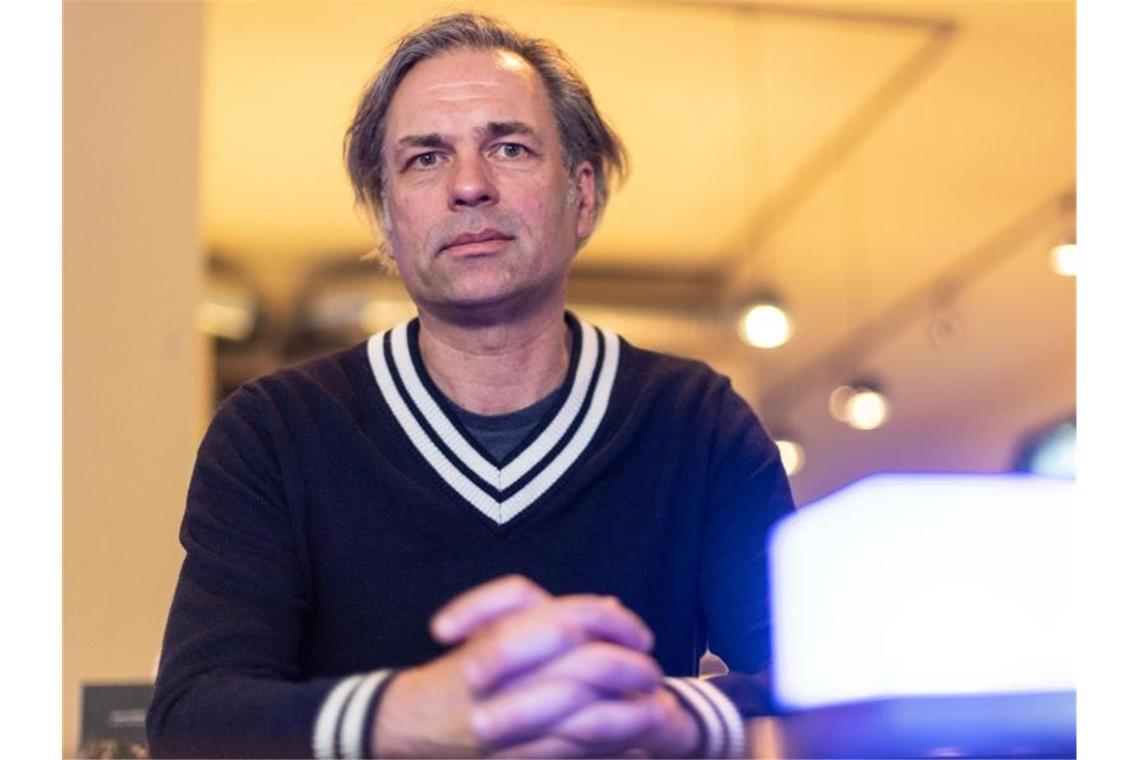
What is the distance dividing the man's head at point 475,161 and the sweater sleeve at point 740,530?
0.23 meters

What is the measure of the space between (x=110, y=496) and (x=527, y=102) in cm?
180

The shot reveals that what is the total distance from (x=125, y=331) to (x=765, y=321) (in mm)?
3678

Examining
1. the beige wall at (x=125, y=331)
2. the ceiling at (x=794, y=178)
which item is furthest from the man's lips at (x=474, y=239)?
the ceiling at (x=794, y=178)

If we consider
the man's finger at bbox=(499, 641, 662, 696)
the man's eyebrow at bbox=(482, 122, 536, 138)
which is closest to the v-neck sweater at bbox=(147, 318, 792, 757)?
the man's eyebrow at bbox=(482, 122, 536, 138)

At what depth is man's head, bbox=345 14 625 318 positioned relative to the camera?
154cm

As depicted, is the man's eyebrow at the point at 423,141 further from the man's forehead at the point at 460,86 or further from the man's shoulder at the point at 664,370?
the man's shoulder at the point at 664,370

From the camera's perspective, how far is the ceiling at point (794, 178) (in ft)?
16.9

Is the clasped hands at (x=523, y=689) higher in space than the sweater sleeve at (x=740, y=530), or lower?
lower

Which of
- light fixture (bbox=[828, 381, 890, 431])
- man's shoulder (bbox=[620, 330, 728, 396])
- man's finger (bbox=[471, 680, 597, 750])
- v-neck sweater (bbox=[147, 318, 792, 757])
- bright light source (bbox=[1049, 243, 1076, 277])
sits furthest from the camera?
light fixture (bbox=[828, 381, 890, 431])

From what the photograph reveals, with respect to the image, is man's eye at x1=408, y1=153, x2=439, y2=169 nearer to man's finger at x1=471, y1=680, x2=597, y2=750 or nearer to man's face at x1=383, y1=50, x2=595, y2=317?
man's face at x1=383, y1=50, x2=595, y2=317

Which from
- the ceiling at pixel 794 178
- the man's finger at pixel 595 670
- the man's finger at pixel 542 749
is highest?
the ceiling at pixel 794 178

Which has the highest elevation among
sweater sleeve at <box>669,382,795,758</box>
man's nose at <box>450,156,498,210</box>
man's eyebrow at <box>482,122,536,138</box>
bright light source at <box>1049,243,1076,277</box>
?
bright light source at <box>1049,243,1076,277</box>

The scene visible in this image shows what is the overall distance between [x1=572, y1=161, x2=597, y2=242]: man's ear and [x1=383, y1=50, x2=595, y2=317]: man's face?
106mm

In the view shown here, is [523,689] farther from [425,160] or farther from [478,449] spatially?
[425,160]
